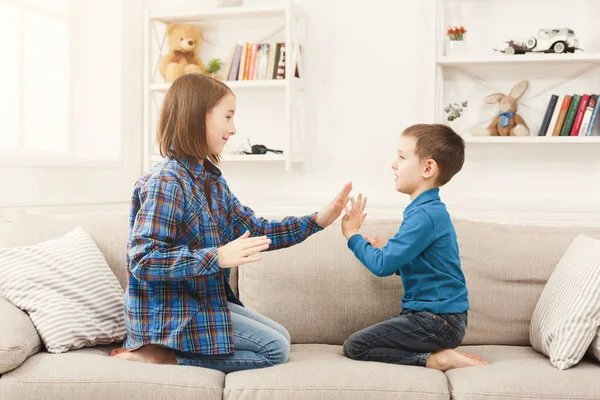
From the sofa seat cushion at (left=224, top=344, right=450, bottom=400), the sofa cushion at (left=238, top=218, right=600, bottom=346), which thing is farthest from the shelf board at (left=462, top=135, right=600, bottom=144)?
the sofa seat cushion at (left=224, top=344, right=450, bottom=400)

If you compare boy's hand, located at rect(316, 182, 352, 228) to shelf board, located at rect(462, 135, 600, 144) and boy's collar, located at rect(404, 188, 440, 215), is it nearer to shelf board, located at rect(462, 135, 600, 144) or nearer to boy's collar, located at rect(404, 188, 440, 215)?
boy's collar, located at rect(404, 188, 440, 215)

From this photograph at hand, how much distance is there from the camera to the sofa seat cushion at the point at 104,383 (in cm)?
183

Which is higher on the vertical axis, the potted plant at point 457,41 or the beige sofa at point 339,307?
the potted plant at point 457,41

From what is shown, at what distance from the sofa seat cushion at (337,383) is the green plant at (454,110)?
1.97 meters

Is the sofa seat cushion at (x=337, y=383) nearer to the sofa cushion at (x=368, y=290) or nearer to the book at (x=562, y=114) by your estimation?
the sofa cushion at (x=368, y=290)

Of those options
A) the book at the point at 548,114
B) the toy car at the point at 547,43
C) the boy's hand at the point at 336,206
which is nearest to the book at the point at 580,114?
the book at the point at 548,114

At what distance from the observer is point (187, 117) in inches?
82.4

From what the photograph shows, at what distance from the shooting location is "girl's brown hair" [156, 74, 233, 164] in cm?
209

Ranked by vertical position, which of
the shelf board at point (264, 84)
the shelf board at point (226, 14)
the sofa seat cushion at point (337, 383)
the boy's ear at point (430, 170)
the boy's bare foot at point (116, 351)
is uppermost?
the shelf board at point (226, 14)

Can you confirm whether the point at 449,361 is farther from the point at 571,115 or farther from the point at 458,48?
the point at 458,48

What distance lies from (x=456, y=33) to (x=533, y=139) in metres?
0.64

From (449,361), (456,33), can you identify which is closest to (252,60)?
(456,33)

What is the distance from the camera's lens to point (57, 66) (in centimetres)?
337

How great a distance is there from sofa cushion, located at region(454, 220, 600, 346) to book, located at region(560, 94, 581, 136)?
1176 mm
